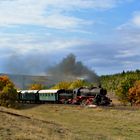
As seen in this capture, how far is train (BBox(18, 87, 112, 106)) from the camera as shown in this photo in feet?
239

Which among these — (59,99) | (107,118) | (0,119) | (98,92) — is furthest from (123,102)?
(0,119)

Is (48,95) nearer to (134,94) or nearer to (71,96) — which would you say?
(71,96)

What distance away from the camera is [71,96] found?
80.6 m

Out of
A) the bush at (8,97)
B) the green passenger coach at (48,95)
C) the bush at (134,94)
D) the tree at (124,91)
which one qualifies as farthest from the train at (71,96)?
the bush at (134,94)

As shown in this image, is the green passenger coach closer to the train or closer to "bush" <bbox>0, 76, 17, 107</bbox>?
the train

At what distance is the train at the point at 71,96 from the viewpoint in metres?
72.9

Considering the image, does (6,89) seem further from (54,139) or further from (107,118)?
(54,139)

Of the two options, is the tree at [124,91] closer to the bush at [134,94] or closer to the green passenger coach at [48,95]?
the bush at [134,94]

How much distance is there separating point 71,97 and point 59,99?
4.53 metres

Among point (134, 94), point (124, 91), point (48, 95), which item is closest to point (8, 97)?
point (48, 95)

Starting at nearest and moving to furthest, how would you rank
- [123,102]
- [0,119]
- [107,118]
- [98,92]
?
[0,119]
[107,118]
[98,92]
[123,102]

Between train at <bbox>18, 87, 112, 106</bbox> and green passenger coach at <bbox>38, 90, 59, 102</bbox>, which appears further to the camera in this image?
green passenger coach at <bbox>38, 90, 59, 102</bbox>

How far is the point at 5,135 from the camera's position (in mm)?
21547

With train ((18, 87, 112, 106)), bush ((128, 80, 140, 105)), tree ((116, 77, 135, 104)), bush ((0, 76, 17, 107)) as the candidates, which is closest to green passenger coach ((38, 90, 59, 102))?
train ((18, 87, 112, 106))
